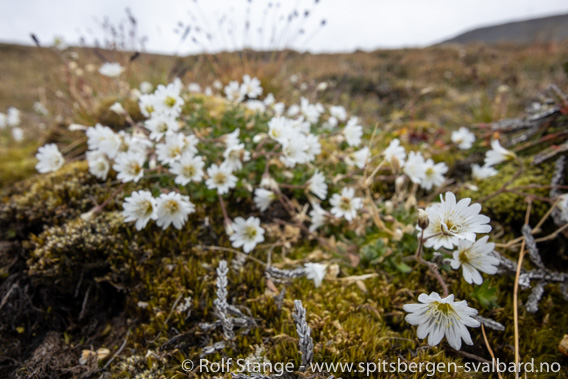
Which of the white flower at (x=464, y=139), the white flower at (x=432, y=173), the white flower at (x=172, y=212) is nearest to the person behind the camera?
the white flower at (x=172, y=212)

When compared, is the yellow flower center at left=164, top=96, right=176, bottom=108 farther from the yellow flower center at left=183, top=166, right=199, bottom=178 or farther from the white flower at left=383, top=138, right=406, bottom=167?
the white flower at left=383, top=138, right=406, bottom=167

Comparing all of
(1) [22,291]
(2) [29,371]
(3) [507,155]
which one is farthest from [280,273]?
(3) [507,155]

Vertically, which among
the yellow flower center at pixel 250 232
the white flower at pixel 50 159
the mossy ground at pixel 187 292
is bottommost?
the mossy ground at pixel 187 292

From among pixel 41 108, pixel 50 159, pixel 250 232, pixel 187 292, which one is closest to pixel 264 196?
pixel 250 232

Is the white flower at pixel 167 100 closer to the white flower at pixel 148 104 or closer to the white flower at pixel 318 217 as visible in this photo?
the white flower at pixel 148 104

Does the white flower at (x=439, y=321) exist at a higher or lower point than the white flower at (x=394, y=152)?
lower

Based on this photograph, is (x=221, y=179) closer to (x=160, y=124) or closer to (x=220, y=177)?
(x=220, y=177)

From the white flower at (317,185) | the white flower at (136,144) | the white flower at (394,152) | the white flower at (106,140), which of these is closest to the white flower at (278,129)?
the white flower at (317,185)
